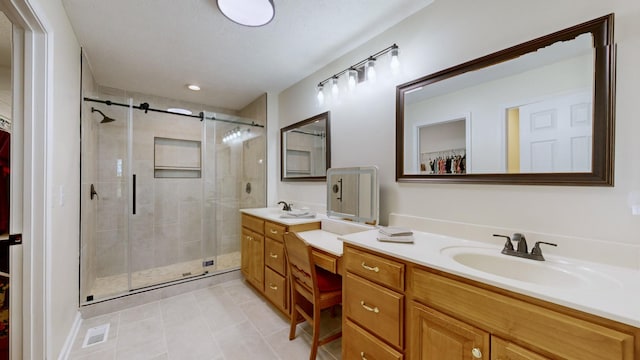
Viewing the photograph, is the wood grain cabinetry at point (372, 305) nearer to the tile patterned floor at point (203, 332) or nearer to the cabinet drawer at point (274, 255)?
the tile patterned floor at point (203, 332)

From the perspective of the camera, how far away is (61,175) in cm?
163

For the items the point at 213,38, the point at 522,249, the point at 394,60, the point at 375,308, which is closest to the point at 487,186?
the point at 522,249

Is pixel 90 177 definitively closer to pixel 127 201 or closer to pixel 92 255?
pixel 127 201

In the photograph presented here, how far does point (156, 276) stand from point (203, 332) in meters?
1.52

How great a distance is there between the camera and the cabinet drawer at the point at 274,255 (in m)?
2.20

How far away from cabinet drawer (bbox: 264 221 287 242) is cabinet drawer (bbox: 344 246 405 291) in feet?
2.78

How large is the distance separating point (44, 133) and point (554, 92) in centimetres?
267

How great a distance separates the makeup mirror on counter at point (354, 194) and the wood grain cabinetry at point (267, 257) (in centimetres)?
31

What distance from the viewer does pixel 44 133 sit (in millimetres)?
1343

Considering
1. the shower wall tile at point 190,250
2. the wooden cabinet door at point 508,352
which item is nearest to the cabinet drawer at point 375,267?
the wooden cabinet door at point 508,352

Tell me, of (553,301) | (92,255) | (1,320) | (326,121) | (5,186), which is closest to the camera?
(553,301)

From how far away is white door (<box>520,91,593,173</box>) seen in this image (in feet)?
3.59

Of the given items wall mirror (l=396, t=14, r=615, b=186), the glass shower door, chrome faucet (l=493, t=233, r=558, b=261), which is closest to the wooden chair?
wall mirror (l=396, t=14, r=615, b=186)

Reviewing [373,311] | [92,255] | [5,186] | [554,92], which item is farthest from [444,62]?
[92,255]
